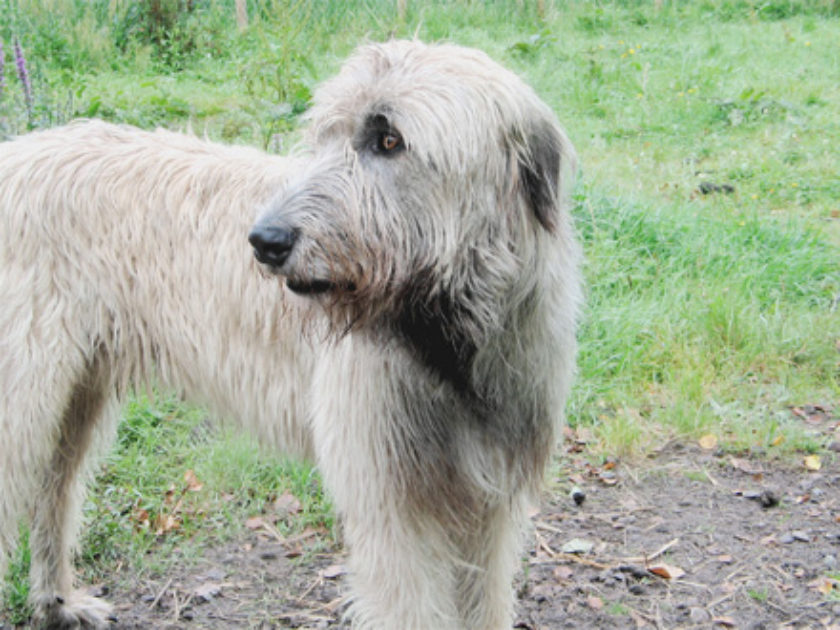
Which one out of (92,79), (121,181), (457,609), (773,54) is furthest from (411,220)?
(773,54)

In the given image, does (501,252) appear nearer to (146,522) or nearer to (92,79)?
(146,522)

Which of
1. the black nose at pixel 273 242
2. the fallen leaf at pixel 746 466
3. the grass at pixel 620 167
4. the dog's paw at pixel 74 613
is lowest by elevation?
the dog's paw at pixel 74 613

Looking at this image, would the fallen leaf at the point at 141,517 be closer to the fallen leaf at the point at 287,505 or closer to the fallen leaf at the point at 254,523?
the fallen leaf at the point at 254,523

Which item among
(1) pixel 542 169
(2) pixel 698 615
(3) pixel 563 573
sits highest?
(1) pixel 542 169

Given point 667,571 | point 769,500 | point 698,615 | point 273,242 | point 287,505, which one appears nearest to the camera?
point 273,242

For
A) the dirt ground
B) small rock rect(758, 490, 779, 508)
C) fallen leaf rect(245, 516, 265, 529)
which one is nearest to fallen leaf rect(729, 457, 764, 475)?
the dirt ground

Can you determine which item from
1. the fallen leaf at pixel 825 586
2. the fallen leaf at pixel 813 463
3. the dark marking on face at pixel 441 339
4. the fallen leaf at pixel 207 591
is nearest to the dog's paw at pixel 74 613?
the fallen leaf at pixel 207 591

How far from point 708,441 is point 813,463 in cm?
47

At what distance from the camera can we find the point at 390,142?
247 centimetres

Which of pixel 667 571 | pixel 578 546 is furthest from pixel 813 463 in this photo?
pixel 578 546

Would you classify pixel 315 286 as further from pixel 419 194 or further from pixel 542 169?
pixel 542 169

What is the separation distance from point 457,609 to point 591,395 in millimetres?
1768

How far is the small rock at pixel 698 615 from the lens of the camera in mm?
3508

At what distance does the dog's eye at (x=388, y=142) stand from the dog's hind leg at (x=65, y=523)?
1720 millimetres
